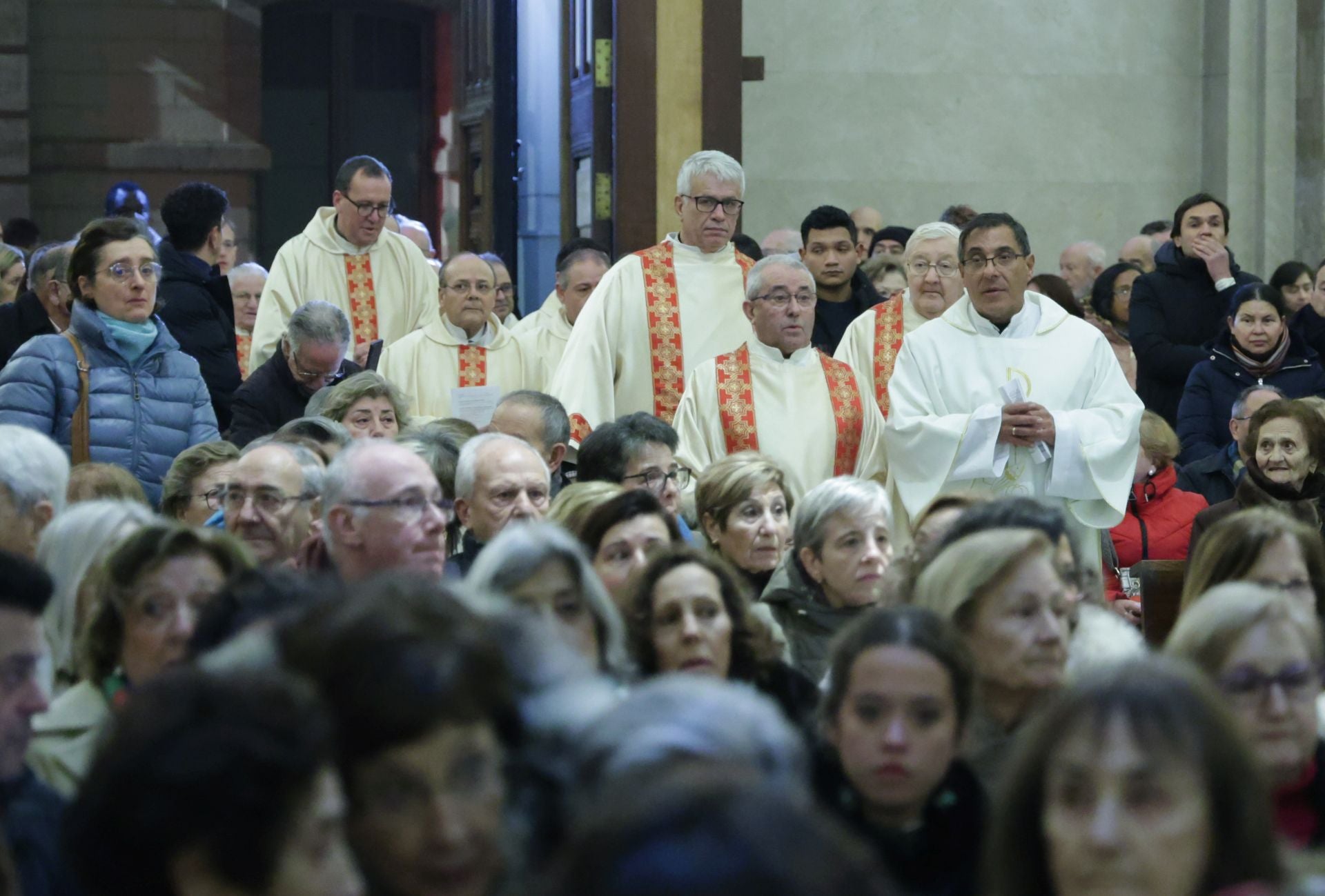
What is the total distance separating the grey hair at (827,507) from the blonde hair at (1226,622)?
5.75 feet

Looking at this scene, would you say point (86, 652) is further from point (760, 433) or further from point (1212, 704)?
point (760, 433)

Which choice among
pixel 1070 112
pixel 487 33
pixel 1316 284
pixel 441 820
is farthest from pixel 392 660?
pixel 487 33

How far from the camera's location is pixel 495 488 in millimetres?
5820

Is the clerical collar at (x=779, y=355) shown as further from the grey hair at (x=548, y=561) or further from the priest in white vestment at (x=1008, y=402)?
the grey hair at (x=548, y=561)

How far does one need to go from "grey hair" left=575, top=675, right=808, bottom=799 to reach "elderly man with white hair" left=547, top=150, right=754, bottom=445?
5.90 m

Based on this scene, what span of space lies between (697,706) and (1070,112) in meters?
11.1

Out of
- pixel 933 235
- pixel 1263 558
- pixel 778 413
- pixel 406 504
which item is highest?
pixel 933 235

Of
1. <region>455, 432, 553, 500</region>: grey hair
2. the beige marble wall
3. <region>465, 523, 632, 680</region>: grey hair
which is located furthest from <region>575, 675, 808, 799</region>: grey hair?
the beige marble wall

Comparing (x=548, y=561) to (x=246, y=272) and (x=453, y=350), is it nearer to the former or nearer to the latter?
(x=453, y=350)

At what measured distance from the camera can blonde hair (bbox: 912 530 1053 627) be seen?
4.18 m

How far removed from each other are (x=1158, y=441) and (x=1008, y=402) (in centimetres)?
96

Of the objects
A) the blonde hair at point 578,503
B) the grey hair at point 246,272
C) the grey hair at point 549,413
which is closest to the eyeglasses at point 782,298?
the grey hair at point 549,413

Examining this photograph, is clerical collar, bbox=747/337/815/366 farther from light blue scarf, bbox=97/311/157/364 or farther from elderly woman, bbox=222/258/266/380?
elderly woman, bbox=222/258/266/380

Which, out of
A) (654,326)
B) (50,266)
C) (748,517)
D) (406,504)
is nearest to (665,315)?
(654,326)
